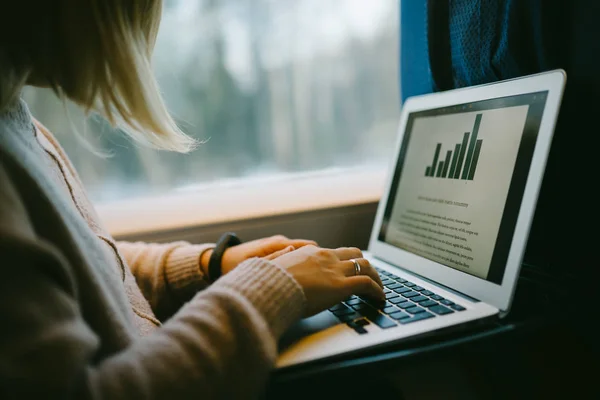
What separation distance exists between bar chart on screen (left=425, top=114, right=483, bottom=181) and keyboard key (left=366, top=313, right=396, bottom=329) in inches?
11.3

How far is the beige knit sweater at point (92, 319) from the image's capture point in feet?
1.15

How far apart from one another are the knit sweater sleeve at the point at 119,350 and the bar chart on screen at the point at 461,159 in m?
0.38

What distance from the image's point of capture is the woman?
36cm

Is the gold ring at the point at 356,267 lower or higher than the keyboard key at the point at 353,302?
higher

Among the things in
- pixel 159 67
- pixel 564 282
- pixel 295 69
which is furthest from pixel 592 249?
pixel 159 67

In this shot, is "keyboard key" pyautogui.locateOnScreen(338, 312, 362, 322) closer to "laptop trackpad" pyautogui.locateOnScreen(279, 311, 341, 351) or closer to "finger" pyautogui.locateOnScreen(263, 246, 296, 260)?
"laptop trackpad" pyautogui.locateOnScreen(279, 311, 341, 351)

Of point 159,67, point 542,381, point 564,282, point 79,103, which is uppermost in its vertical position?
point 159,67

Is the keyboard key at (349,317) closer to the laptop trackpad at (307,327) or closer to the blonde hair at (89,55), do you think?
the laptop trackpad at (307,327)

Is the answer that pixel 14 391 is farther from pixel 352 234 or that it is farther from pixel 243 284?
pixel 352 234

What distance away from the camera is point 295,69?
123cm

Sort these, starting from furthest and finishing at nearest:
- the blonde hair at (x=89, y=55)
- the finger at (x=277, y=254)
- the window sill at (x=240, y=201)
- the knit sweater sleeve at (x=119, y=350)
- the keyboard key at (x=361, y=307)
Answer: the window sill at (x=240, y=201), the finger at (x=277, y=254), the keyboard key at (x=361, y=307), the blonde hair at (x=89, y=55), the knit sweater sleeve at (x=119, y=350)

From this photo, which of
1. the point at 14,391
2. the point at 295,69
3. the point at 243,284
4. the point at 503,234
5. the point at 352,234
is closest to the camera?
the point at 14,391

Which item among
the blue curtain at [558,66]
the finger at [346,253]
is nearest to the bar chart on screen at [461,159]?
the blue curtain at [558,66]

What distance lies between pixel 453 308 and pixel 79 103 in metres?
0.56
